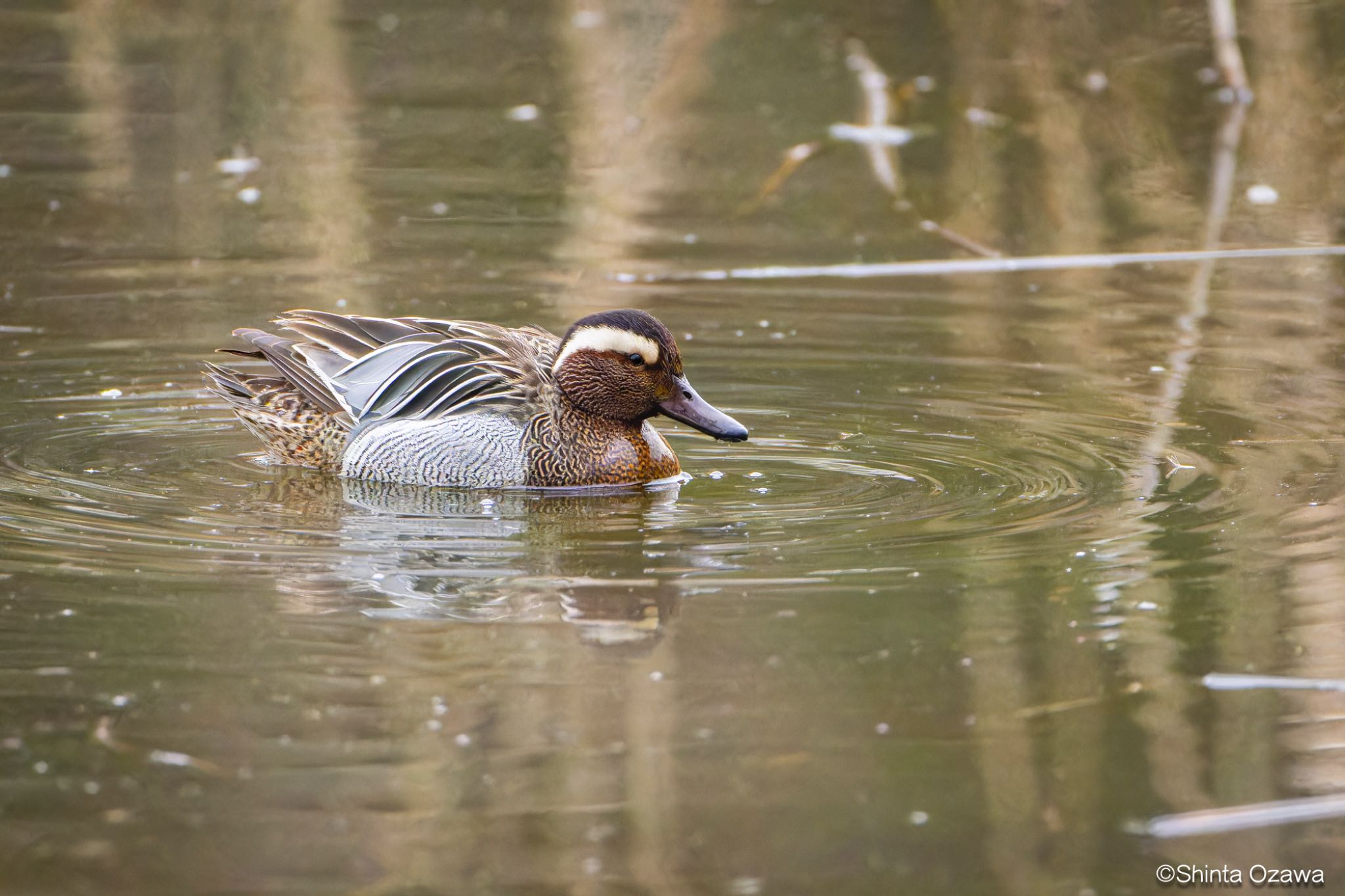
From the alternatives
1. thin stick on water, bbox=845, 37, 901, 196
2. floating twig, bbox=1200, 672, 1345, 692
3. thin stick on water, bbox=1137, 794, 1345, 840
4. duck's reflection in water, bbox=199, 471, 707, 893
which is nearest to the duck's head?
duck's reflection in water, bbox=199, 471, 707, 893

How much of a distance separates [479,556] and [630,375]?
5.10 feet

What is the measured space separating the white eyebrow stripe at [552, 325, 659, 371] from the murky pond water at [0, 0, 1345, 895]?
63 cm

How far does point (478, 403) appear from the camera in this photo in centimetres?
852

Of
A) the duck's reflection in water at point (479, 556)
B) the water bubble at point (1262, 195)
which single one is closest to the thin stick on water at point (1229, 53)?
the water bubble at point (1262, 195)

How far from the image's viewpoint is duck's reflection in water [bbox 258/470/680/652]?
6.50m

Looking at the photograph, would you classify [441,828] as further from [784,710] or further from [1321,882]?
[1321,882]

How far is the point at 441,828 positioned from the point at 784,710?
1206 mm

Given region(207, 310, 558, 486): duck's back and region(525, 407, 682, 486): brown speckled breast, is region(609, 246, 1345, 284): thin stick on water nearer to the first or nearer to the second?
region(207, 310, 558, 486): duck's back

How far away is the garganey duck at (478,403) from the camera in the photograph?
838cm

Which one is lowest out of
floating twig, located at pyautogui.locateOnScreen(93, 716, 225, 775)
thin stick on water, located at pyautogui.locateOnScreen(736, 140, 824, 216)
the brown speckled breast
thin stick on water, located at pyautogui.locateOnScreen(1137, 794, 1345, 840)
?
thin stick on water, located at pyautogui.locateOnScreen(1137, 794, 1345, 840)

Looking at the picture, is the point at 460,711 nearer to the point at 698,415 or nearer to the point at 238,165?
the point at 698,415

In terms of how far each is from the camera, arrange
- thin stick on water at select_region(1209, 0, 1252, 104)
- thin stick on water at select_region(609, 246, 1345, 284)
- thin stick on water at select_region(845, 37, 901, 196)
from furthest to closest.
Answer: thin stick on water at select_region(1209, 0, 1252, 104) < thin stick on water at select_region(845, 37, 901, 196) < thin stick on water at select_region(609, 246, 1345, 284)

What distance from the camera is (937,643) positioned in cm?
619

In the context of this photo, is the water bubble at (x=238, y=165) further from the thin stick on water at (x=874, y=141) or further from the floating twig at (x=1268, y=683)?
the floating twig at (x=1268, y=683)
